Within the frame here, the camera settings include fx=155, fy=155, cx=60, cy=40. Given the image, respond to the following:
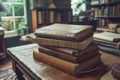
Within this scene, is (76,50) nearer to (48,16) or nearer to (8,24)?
(48,16)

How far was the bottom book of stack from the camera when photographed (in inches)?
26.5

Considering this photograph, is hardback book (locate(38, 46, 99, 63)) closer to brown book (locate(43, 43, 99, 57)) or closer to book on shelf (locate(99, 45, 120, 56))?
brown book (locate(43, 43, 99, 57))

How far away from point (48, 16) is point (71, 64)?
3.10 meters

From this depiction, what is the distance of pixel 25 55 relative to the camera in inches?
39.6

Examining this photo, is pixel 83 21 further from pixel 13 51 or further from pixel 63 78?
pixel 63 78

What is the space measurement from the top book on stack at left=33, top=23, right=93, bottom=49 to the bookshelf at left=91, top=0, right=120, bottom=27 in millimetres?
3160

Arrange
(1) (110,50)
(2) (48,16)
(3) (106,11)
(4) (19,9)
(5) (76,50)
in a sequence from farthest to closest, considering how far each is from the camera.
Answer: (3) (106,11)
(4) (19,9)
(2) (48,16)
(1) (110,50)
(5) (76,50)

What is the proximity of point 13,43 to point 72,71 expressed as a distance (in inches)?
127

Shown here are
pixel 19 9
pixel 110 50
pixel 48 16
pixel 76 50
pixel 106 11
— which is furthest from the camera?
pixel 106 11

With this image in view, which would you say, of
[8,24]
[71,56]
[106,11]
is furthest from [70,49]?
[106,11]

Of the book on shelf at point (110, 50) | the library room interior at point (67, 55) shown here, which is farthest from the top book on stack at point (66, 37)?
the book on shelf at point (110, 50)

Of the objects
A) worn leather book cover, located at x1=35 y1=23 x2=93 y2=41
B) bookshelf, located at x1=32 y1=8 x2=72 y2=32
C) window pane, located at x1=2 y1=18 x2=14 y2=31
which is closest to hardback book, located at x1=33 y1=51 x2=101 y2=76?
worn leather book cover, located at x1=35 y1=23 x2=93 y2=41

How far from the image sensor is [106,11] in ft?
13.0

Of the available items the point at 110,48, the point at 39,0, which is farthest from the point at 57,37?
the point at 39,0
